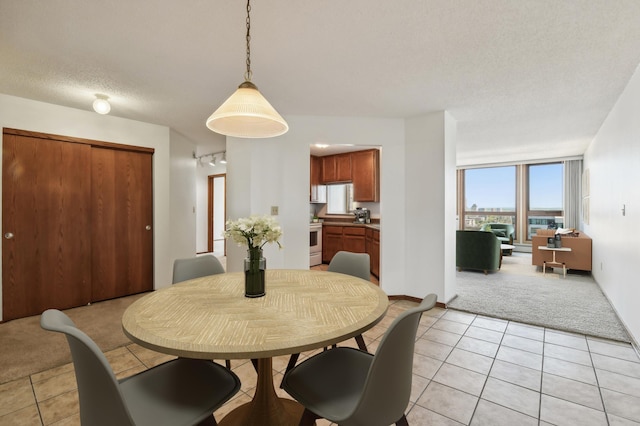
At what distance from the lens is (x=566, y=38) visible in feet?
6.79

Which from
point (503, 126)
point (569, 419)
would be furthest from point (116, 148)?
point (503, 126)

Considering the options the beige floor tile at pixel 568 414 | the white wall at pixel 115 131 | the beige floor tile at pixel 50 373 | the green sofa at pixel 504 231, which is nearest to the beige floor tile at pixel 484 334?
the beige floor tile at pixel 568 414

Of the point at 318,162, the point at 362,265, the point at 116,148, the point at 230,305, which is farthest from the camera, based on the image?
the point at 318,162

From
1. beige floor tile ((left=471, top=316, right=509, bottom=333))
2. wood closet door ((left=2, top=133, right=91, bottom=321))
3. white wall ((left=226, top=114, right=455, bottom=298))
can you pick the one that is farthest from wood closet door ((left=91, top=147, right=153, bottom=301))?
beige floor tile ((left=471, top=316, right=509, bottom=333))

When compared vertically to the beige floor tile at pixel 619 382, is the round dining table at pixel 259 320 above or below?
above

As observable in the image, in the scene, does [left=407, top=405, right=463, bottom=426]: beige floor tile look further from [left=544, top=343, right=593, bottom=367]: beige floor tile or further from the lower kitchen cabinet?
the lower kitchen cabinet

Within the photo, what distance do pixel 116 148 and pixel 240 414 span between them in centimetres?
378

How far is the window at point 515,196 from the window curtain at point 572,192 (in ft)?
0.72

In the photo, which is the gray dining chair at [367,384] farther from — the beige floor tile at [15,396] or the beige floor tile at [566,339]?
the beige floor tile at [566,339]

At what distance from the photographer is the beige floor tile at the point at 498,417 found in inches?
67.2

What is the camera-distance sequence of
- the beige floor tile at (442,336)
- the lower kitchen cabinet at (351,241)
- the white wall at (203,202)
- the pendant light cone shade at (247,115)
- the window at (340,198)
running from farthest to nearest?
the white wall at (203,202), the window at (340,198), the lower kitchen cabinet at (351,241), the beige floor tile at (442,336), the pendant light cone shade at (247,115)

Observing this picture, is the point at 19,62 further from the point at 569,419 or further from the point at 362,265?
the point at 569,419

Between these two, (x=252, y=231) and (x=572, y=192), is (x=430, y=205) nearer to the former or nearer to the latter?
(x=252, y=231)

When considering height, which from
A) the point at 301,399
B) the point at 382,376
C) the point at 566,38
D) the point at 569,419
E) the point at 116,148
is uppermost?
the point at 566,38
